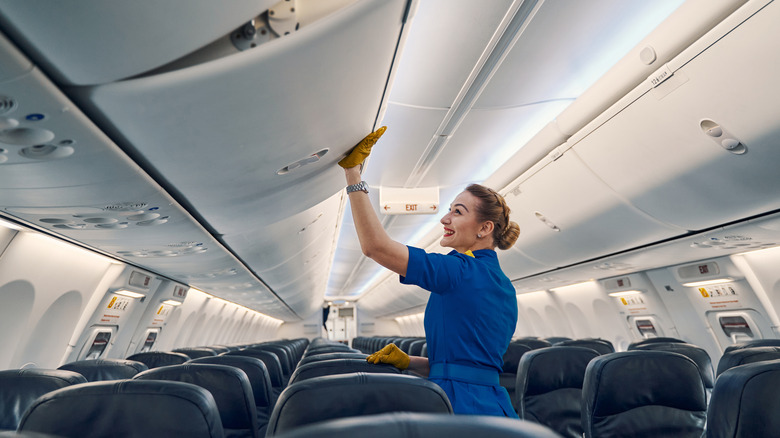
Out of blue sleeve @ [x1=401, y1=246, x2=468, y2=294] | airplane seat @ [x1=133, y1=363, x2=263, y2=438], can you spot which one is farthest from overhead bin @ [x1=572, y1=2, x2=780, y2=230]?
airplane seat @ [x1=133, y1=363, x2=263, y2=438]

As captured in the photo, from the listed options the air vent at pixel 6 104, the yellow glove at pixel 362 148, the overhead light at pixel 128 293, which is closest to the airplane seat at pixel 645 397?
the yellow glove at pixel 362 148

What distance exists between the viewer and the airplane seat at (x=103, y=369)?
398 cm

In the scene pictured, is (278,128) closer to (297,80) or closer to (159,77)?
(297,80)

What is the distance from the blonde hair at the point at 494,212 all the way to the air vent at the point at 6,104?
203 cm

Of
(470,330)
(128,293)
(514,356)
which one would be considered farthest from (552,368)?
(128,293)

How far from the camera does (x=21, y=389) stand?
2512 millimetres

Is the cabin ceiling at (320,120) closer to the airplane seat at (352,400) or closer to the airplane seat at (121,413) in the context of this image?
the airplane seat at (121,413)

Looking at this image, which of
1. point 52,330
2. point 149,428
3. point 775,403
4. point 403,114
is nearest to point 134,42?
point 149,428

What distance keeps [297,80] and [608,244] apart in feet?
16.9

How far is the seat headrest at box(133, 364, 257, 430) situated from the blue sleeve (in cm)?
158

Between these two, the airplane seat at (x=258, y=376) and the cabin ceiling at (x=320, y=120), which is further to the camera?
the airplane seat at (x=258, y=376)

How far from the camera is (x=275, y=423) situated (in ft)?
5.07

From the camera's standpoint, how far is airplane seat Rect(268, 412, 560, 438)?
63 centimetres

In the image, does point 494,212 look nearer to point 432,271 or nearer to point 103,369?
point 432,271
